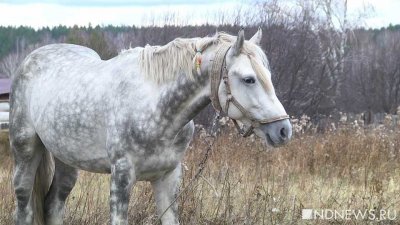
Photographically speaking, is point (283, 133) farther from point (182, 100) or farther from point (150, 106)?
point (150, 106)

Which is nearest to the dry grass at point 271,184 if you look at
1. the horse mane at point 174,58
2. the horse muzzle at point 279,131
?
the horse mane at point 174,58

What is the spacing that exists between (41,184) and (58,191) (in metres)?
0.15

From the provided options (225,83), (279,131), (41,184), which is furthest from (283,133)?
(41,184)

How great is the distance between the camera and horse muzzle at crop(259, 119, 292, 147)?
386cm

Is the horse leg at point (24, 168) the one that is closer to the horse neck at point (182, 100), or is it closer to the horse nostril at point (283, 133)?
the horse neck at point (182, 100)

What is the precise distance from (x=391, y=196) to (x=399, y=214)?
0.79 m

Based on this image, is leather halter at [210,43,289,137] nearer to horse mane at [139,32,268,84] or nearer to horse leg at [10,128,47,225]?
horse mane at [139,32,268,84]

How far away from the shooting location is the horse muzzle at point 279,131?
386cm

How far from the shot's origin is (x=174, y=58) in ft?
14.2

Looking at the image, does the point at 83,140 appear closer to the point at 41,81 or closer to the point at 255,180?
the point at 41,81

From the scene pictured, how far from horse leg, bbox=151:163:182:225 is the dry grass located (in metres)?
0.40

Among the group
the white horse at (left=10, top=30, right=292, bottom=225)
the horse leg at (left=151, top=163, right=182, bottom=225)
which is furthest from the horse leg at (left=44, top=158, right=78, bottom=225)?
the horse leg at (left=151, top=163, right=182, bottom=225)

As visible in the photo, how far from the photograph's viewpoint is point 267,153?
924 cm

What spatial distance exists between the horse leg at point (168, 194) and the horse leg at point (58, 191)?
1.16 m
